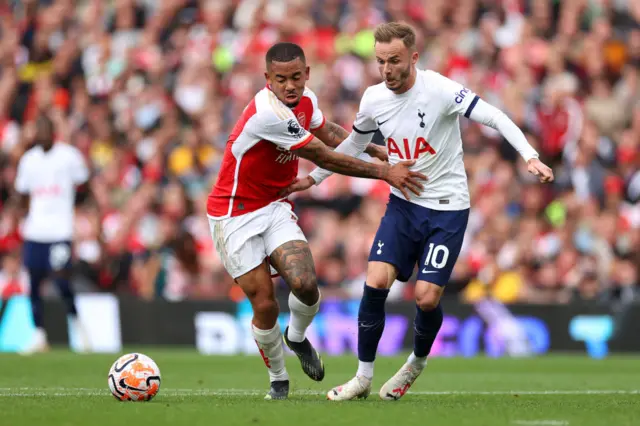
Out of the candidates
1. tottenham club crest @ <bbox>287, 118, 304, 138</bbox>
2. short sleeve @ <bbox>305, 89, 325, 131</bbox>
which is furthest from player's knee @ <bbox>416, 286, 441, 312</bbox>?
short sleeve @ <bbox>305, 89, 325, 131</bbox>

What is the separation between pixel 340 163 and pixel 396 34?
1.03m

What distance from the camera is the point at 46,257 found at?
577 inches

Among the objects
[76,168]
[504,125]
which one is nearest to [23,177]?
[76,168]

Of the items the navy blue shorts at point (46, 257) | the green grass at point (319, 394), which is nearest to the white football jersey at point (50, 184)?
the navy blue shorts at point (46, 257)

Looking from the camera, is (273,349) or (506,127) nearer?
(506,127)

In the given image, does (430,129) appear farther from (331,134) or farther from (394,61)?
(331,134)

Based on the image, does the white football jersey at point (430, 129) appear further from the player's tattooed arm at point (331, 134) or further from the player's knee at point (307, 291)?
the player's knee at point (307, 291)

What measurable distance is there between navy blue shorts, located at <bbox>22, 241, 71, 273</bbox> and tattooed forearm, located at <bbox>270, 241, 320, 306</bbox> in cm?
655

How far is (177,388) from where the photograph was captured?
10.0 metres

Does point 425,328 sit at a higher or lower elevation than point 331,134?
lower

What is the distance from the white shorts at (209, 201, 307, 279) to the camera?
8.77 metres

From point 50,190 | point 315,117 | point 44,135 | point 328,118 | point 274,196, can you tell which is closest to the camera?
point 274,196

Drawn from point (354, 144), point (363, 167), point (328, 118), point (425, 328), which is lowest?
point (425, 328)

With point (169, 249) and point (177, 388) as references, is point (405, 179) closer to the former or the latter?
point (177, 388)
